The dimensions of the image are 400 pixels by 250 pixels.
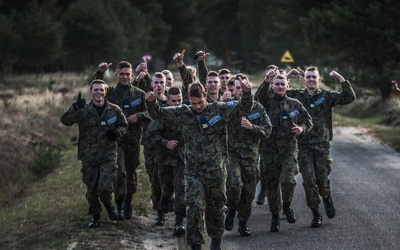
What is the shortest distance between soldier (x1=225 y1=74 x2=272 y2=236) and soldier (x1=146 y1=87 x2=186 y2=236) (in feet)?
2.37

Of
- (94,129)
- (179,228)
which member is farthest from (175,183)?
(94,129)

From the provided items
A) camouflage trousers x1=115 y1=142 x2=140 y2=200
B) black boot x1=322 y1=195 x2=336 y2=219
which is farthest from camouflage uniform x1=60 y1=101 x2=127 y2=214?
black boot x1=322 y1=195 x2=336 y2=219

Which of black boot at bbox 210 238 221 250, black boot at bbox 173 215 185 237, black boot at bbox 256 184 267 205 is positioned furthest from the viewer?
black boot at bbox 256 184 267 205

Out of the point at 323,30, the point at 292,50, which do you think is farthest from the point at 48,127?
the point at 292,50

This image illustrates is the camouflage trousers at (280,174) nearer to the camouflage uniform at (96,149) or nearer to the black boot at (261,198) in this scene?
the black boot at (261,198)

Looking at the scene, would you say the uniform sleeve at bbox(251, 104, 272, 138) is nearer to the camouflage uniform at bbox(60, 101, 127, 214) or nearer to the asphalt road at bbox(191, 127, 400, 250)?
the asphalt road at bbox(191, 127, 400, 250)

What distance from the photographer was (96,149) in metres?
9.74

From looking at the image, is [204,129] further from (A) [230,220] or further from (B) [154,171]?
(B) [154,171]

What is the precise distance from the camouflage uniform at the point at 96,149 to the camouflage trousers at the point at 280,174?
2.25 meters

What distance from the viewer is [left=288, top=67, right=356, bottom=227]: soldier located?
33.8 ft

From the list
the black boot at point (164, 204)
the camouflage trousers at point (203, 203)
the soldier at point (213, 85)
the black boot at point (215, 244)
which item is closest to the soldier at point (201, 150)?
the camouflage trousers at point (203, 203)

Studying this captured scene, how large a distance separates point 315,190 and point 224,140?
2.41 meters

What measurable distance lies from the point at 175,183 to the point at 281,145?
1675mm

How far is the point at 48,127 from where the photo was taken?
24.1 meters
